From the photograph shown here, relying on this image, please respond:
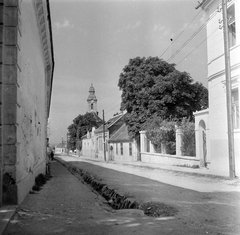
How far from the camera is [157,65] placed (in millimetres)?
28078

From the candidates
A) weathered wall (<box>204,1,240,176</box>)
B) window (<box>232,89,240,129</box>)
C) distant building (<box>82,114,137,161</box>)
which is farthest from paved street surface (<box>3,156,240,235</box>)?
distant building (<box>82,114,137,161</box>)

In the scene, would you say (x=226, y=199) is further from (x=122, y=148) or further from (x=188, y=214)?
(x=122, y=148)

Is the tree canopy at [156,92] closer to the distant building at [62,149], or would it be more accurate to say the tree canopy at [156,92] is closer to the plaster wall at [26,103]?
the plaster wall at [26,103]

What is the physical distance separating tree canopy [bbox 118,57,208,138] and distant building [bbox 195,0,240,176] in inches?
382

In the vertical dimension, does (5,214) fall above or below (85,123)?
below

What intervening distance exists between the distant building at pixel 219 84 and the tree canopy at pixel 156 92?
970 cm

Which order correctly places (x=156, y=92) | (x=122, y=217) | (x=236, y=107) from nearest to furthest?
(x=122, y=217), (x=236, y=107), (x=156, y=92)

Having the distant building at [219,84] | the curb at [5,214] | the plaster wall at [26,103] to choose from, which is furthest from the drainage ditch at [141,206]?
the distant building at [219,84]

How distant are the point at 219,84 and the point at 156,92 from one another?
11.7 metres

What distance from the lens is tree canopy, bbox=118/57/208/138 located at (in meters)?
26.4

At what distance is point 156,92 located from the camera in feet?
86.9

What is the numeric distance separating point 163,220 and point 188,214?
0.73 m

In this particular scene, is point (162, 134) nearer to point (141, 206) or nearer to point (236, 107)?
point (236, 107)

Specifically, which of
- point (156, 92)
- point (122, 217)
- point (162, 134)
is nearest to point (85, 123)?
point (156, 92)
